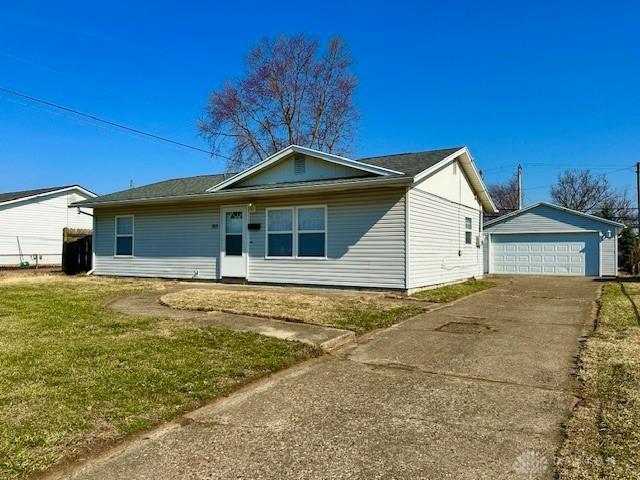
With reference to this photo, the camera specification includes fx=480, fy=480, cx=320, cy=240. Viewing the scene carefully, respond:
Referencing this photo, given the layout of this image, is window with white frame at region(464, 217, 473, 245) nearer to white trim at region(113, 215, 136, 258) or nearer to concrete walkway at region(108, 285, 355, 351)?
concrete walkway at region(108, 285, 355, 351)

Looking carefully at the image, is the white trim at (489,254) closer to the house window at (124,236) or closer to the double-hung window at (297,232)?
the double-hung window at (297,232)

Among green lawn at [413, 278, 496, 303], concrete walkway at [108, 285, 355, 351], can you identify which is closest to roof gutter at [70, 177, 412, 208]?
green lawn at [413, 278, 496, 303]

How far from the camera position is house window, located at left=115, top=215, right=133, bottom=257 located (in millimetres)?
16266

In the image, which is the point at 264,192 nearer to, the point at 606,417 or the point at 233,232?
the point at 233,232

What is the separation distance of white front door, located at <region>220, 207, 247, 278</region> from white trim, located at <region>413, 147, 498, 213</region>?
17.1ft

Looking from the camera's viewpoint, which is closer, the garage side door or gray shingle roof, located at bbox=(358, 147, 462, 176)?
gray shingle roof, located at bbox=(358, 147, 462, 176)

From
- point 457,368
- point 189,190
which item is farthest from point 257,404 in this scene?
point 189,190

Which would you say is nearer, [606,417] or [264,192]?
[606,417]

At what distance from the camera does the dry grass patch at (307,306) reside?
25.9 ft

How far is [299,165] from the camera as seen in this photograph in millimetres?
13391

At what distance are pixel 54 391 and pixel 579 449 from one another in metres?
3.96

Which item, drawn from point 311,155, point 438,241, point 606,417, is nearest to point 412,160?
point 438,241

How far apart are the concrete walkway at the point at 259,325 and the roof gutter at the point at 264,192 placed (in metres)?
4.56

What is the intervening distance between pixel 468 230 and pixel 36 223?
78.1ft
